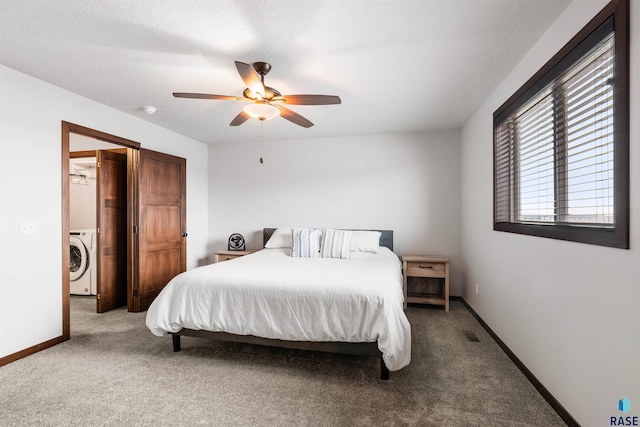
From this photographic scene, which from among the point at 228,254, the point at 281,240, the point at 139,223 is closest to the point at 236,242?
the point at 228,254

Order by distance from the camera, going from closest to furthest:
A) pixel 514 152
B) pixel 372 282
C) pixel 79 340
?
pixel 372 282
pixel 514 152
pixel 79 340

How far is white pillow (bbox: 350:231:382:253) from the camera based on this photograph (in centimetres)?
370

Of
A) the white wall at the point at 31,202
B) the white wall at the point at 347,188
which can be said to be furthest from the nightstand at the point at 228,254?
the white wall at the point at 31,202

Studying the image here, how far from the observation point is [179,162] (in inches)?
166

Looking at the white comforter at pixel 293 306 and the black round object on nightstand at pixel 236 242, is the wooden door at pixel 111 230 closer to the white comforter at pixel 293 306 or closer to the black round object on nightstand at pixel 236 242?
the black round object on nightstand at pixel 236 242

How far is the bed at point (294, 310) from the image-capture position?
2.00 meters

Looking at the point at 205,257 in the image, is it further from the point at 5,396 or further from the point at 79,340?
the point at 5,396

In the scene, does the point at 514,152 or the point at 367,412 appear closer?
the point at 367,412

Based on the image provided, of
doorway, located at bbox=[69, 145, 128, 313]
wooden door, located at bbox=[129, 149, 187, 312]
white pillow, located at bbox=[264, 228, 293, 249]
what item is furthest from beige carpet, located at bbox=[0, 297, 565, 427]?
white pillow, located at bbox=[264, 228, 293, 249]

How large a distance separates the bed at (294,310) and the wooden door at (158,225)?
1465mm

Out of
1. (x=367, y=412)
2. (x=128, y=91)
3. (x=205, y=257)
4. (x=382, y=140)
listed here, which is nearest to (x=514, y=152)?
(x=382, y=140)

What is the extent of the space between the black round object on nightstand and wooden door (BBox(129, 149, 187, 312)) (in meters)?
0.67

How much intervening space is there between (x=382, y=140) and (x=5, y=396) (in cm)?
440

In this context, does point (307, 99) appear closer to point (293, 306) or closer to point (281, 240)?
point (293, 306)
